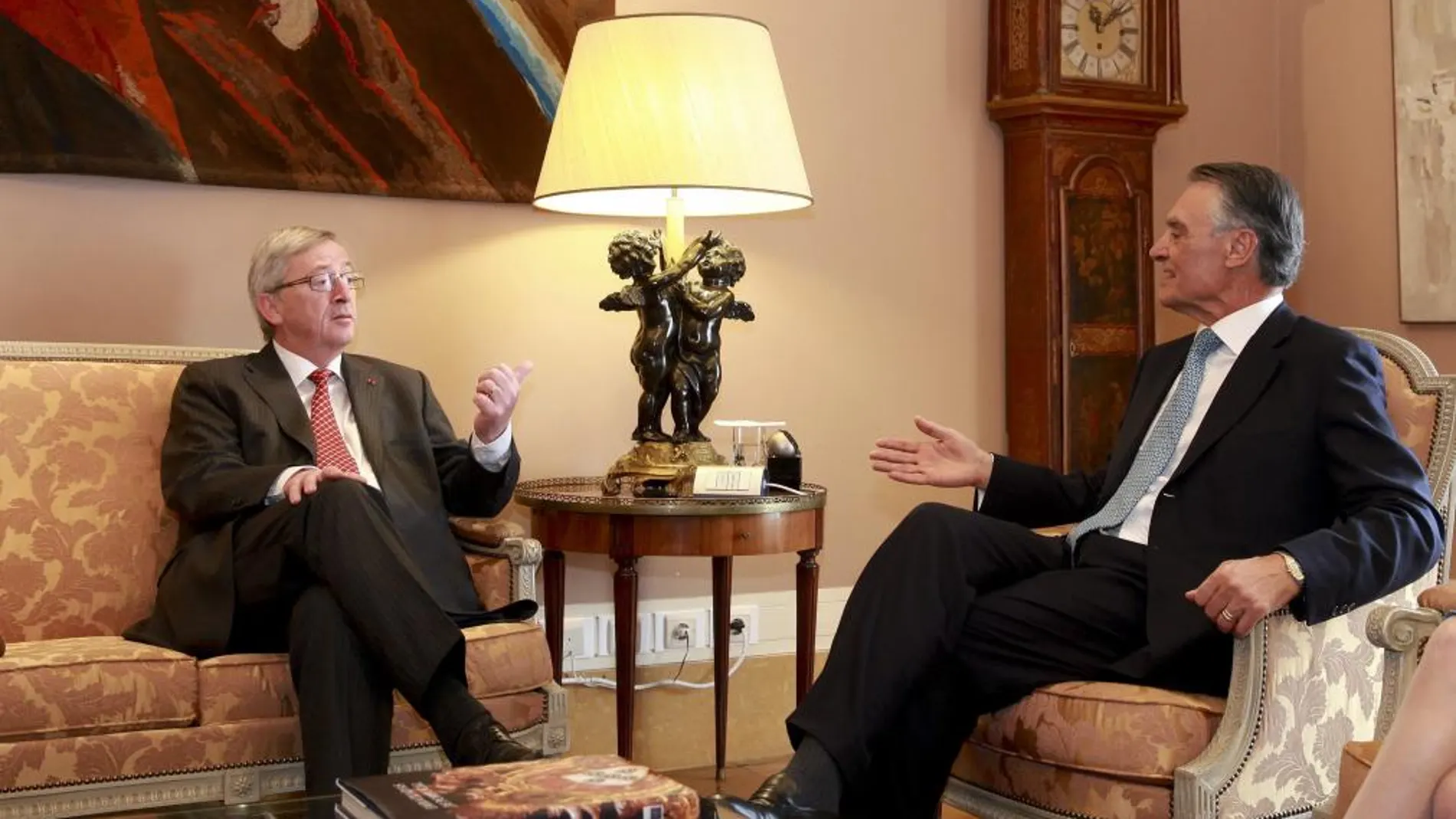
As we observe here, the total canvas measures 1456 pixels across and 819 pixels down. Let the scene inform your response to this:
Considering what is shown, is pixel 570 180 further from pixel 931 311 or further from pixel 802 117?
pixel 931 311

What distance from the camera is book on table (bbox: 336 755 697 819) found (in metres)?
1.58

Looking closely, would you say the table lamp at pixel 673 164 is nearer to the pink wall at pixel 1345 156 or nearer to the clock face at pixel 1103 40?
the clock face at pixel 1103 40

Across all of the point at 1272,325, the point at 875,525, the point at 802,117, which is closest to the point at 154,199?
the point at 802,117

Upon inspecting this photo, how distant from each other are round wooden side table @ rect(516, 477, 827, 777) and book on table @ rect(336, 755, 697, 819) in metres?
1.41

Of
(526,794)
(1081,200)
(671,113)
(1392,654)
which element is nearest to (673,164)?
(671,113)

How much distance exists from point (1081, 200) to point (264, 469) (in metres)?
2.25

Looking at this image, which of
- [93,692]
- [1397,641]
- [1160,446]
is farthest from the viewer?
[1160,446]

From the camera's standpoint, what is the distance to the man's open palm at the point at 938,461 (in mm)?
2881

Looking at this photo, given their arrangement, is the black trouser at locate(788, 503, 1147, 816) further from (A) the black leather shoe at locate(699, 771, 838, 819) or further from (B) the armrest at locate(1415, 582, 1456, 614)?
(B) the armrest at locate(1415, 582, 1456, 614)

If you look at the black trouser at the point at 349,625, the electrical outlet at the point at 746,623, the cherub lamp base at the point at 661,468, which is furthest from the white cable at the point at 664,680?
the black trouser at the point at 349,625

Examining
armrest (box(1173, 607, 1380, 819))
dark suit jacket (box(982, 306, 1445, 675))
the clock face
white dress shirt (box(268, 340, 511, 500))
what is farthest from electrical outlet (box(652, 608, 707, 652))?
armrest (box(1173, 607, 1380, 819))

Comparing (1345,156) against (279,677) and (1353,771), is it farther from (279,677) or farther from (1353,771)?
(279,677)

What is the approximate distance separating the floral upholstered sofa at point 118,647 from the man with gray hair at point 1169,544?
2.15ft

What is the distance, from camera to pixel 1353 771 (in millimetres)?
2016
